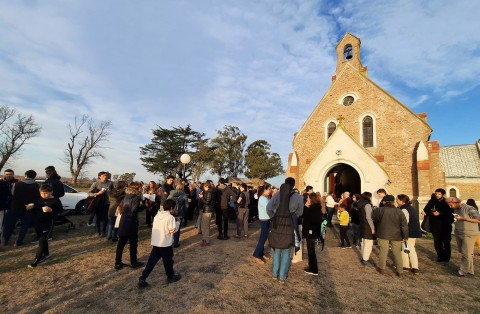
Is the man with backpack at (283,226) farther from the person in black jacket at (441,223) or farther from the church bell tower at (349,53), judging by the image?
the church bell tower at (349,53)

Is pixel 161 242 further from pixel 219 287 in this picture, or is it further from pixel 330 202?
pixel 330 202

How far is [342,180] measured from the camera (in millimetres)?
18953

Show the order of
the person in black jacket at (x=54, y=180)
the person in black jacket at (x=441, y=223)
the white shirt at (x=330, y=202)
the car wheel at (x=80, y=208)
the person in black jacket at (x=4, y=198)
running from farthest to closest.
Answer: the car wheel at (x=80, y=208) < the white shirt at (x=330, y=202) < the person in black jacket at (x=54, y=180) < the person in black jacket at (x=4, y=198) < the person in black jacket at (x=441, y=223)

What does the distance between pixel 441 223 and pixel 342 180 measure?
13.1 m

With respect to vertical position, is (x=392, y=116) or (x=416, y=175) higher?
(x=392, y=116)

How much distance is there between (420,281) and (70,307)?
6490mm

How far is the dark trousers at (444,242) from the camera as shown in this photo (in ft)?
20.4

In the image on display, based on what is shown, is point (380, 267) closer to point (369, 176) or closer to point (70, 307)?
point (70, 307)

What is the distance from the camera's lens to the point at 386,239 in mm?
5293

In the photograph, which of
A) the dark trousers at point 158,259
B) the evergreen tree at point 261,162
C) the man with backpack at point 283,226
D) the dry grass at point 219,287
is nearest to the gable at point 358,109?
the dry grass at point 219,287

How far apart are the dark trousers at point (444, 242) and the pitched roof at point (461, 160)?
22.1 metres

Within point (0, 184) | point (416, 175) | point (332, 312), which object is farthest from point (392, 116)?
point (0, 184)

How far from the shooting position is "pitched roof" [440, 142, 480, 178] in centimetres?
2278

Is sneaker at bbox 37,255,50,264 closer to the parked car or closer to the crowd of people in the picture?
the crowd of people
